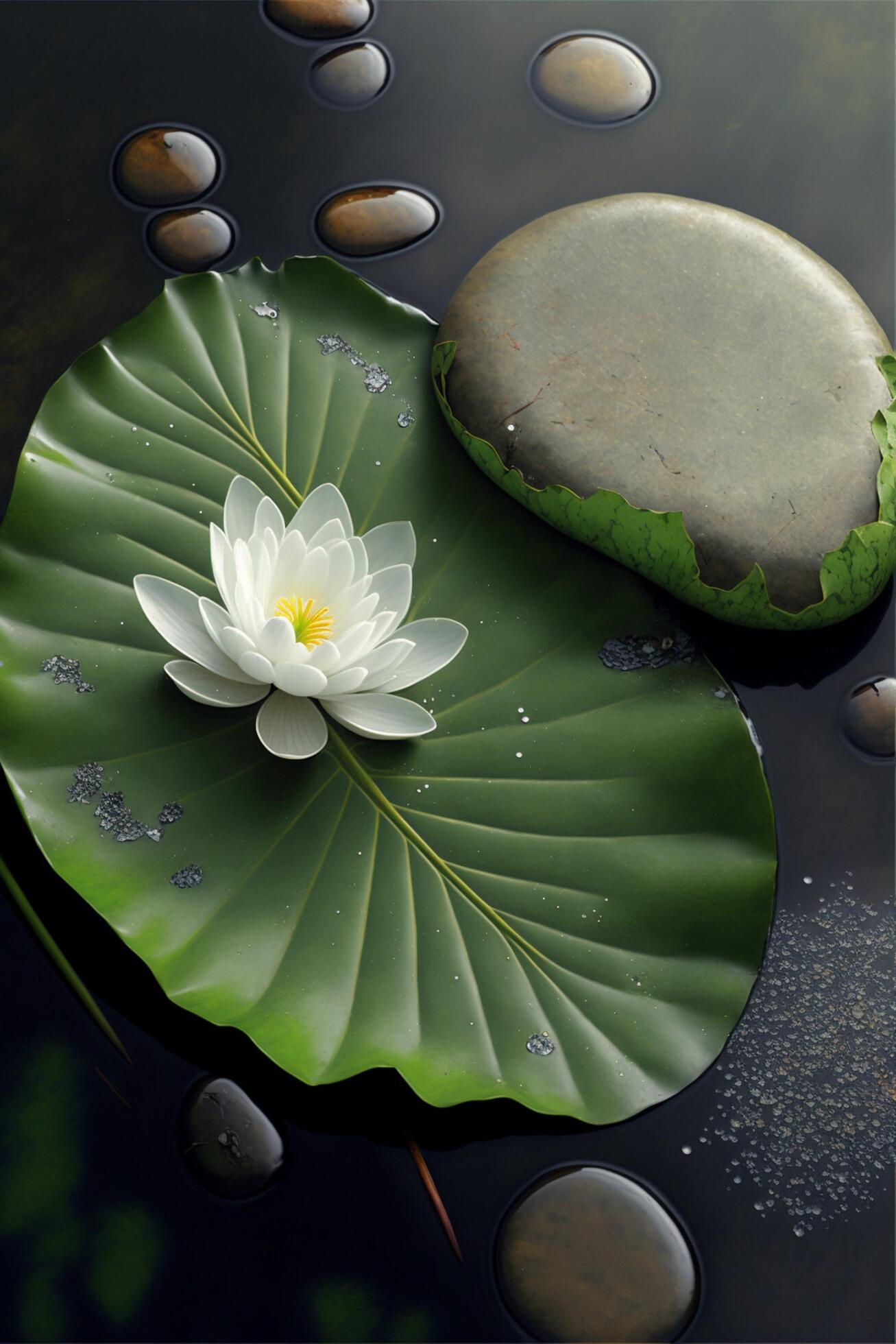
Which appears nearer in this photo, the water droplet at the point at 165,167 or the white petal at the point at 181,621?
the white petal at the point at 181,621

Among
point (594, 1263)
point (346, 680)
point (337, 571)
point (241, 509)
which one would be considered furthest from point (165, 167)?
point (594, 1263)

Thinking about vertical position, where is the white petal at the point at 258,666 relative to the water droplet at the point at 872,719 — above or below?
above

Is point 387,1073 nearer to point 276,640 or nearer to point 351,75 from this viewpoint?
point 276,640

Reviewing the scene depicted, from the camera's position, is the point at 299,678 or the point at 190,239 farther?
the point at 190,239

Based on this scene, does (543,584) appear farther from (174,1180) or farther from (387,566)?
(174,1180)

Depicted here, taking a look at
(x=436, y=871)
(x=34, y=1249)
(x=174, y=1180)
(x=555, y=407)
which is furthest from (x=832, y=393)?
(x=34, y=1249)

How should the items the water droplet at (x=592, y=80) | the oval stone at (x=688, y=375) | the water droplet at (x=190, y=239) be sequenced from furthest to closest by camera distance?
the water droplet at (x=592, y=80) < the water droplet at (x=190, y=239) < the oval stone at (x=688, y=375)

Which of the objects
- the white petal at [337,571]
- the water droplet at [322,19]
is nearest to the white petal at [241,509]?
the white petal at [337,571]

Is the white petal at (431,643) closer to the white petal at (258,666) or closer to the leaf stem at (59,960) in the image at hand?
the white petal at (258,666)
